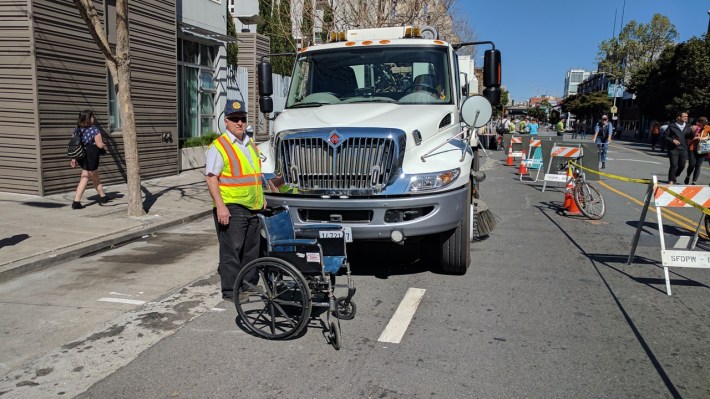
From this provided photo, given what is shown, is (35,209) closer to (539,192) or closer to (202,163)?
(202,163)

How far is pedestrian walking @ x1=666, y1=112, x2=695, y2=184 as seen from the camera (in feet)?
44.9

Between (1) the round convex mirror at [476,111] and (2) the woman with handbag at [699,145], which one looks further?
(2) the woman with handbag at [699,145]

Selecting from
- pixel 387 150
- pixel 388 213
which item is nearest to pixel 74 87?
pixel 387 150

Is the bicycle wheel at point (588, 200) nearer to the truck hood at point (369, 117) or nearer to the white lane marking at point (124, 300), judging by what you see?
the truck hood at point (369, 117)

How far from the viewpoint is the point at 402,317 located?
16.6 ft

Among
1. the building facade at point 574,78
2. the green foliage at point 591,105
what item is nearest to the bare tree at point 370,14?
the green foliage at point 591,105

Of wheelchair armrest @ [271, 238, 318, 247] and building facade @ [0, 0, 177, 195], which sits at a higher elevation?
building facade @ [0, 0, 177, 195]

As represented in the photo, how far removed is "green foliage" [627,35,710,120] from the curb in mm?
40991

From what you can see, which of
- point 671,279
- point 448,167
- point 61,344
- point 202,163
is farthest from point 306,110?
point 202,163

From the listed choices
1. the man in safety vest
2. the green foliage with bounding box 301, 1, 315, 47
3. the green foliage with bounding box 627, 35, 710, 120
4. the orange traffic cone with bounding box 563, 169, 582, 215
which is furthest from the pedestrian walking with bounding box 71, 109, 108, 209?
the green foliage with bounding box 627, 35, 710, 120

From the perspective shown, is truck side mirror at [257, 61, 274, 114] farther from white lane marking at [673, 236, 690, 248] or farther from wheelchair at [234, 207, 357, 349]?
white lane marking at [673, 236, 690, 248]

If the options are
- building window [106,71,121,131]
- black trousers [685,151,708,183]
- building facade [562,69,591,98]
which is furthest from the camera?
building facade [562,69,591,98]

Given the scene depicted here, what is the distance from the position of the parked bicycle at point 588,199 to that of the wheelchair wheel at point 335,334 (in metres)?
7.48

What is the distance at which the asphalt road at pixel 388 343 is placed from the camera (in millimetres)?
3766
